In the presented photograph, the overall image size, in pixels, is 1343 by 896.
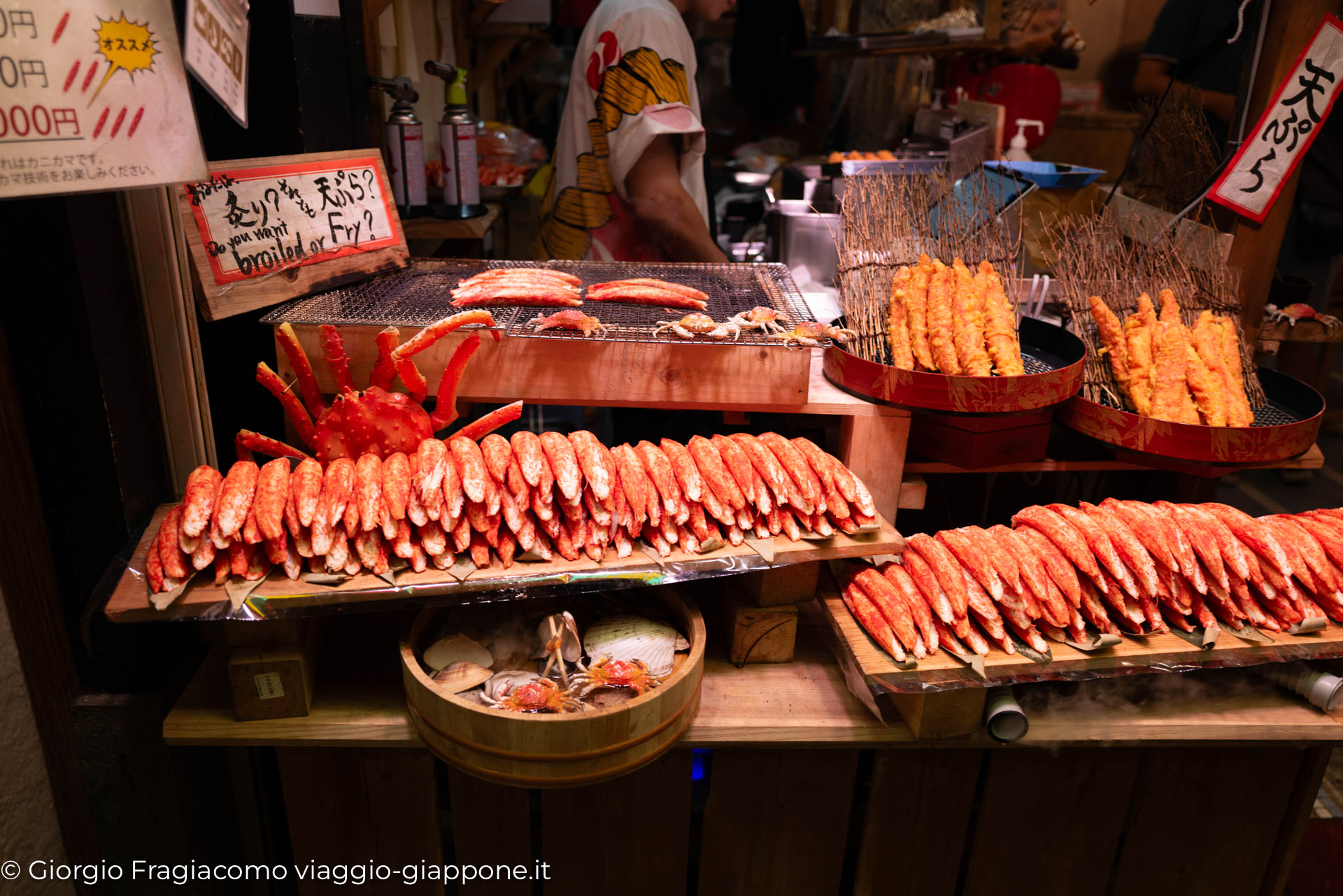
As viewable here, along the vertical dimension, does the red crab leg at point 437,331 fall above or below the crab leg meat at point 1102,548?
above

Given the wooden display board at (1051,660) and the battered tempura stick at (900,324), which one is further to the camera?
the battered tempura stick at (900,324)

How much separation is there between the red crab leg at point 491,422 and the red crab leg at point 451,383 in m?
0.09

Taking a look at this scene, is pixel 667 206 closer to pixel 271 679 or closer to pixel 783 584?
pixel 783 584

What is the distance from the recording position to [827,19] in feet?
23.2

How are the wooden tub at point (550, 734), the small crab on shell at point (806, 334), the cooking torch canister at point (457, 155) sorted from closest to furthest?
the wooden tub at point (550, 734) → the small crab on shell at point (806, 334) → the cooking torch canister at point (457, 155)

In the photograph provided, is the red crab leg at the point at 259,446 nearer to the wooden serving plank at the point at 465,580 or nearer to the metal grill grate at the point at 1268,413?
the wooden serving plank at the point at 465,580

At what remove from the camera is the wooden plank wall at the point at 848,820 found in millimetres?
1863

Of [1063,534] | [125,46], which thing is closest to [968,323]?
[1063,534]

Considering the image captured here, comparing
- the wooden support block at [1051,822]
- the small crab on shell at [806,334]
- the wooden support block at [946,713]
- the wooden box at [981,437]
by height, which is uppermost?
the small crab on shell at [806,334]

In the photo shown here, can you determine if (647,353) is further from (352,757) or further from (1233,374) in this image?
(1233,374)

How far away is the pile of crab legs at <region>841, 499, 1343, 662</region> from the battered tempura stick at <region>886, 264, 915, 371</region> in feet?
1.73

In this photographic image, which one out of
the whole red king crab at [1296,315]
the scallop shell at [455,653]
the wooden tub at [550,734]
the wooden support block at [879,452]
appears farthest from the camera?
the whole red king crab at [1296,315]

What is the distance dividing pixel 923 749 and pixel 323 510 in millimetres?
1404

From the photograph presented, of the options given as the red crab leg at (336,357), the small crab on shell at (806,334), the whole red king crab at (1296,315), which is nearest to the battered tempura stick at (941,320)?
the small crab on shell at (806,334)
